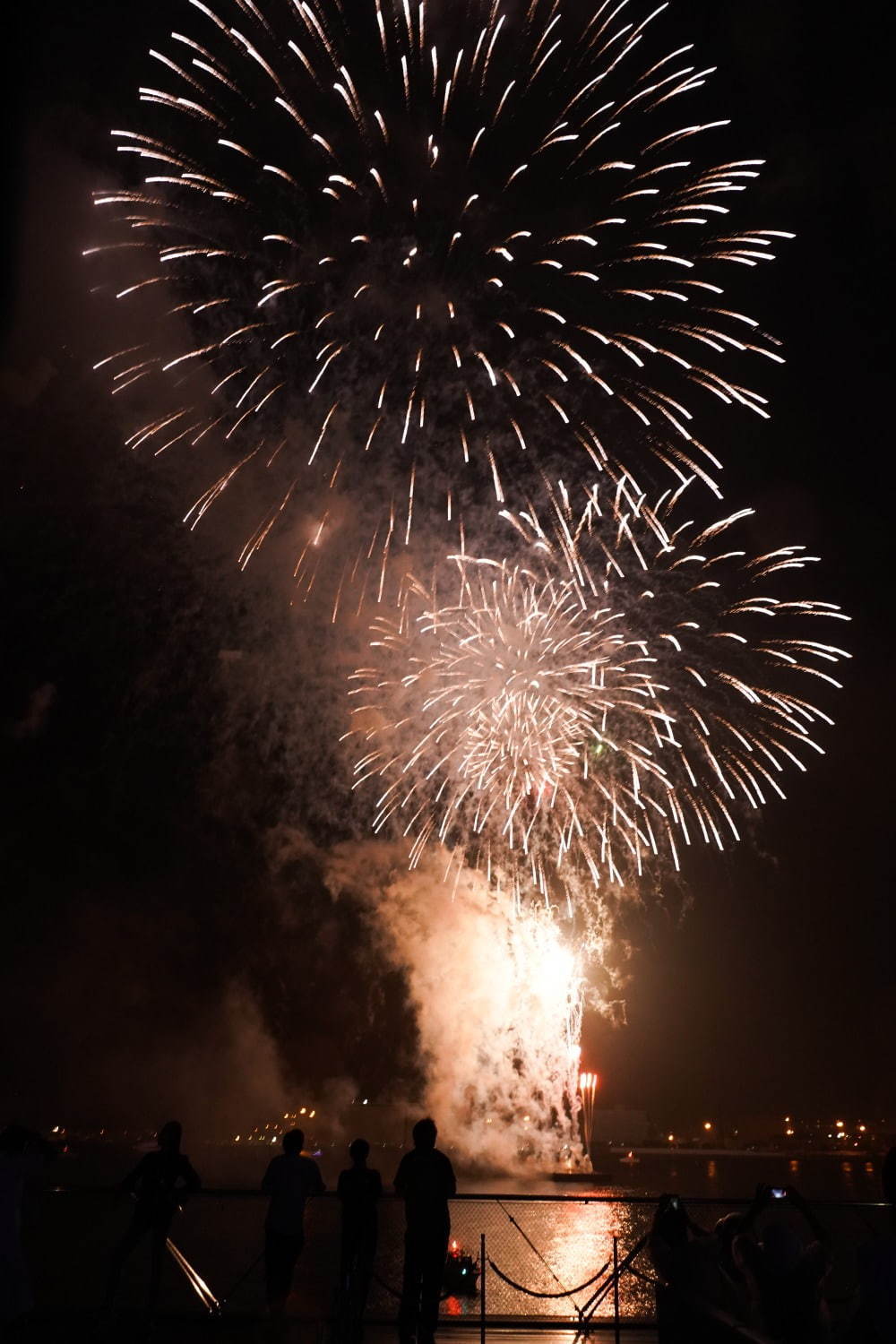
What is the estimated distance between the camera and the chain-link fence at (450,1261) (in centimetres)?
1025

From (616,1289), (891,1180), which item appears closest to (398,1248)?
(616,1289)

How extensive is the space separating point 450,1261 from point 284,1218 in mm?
19200

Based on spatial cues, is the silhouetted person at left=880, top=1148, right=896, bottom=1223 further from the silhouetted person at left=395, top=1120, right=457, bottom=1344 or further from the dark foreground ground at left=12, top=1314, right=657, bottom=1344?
the dark foreground ground at left=12, top=1314, right=657, bottom=1344

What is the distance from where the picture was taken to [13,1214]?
704 cm

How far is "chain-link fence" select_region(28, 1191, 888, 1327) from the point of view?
1025 centimetres

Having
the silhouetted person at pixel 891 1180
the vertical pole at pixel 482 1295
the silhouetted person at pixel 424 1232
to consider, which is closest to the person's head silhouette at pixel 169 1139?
the silhouetted person at pixel 424 1232

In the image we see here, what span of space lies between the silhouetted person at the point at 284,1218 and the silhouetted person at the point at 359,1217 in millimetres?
321

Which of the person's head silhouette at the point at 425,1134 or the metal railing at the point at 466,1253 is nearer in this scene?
the person's head silhouette at the point at 425,1134

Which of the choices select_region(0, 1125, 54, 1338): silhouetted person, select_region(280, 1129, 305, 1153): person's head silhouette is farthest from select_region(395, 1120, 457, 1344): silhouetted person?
select_region(0, 1125, 54, 1338): silhouetted person

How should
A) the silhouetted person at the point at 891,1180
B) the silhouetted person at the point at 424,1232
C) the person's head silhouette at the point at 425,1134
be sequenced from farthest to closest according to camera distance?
the person's head silhouette at the point at 425,1134
the silhouetted person at the point at 424,1232
the silhouetted person at the point at 891,1180

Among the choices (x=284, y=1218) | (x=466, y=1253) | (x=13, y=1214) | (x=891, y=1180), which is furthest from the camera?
(x=466, y=1253)

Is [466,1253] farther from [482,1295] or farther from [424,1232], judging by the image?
[424,1232]

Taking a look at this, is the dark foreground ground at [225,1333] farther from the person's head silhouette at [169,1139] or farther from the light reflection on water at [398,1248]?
the person's head silhouette at [169,1139]

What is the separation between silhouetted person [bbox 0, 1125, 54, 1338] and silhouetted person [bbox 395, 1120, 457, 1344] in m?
2.62
